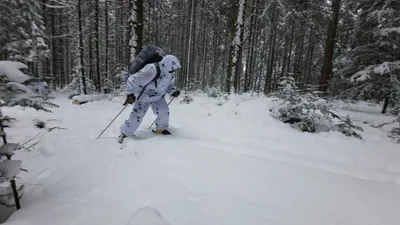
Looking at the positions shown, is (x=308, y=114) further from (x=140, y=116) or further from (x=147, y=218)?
(x=147, y=218)

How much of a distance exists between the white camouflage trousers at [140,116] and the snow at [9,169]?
265 cm

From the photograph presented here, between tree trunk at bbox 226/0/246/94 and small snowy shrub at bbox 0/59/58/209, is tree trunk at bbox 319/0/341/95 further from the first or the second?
small snowy shrub at bbox 0/59/58/209

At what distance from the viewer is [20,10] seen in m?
16.0

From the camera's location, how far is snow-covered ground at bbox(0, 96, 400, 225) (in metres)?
2.03

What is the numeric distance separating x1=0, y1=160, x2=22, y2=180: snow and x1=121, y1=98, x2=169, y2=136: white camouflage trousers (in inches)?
104

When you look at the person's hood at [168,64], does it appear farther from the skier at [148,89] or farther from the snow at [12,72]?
the snow at [12,72]

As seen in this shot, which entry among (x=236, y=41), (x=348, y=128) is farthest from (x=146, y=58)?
(x=236, y=41)

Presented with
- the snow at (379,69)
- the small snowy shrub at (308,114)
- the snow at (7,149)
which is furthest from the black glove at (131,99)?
the snow at (379,69)

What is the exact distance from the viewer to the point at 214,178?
2.73 meters

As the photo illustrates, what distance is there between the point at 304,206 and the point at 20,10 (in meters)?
21.1

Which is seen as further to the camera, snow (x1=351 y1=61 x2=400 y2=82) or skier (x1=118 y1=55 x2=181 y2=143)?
snow (x1=351 y1=61 x2=400 y2=82)

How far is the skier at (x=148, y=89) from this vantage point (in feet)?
14.9

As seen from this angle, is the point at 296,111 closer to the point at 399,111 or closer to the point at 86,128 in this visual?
the point at 399,111

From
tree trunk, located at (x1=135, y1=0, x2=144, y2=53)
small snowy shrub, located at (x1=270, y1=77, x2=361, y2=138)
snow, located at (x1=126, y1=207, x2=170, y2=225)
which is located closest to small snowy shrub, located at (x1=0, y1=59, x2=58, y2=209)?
snow, located at (x1=126, y1=207, x2=170, y2=225)
